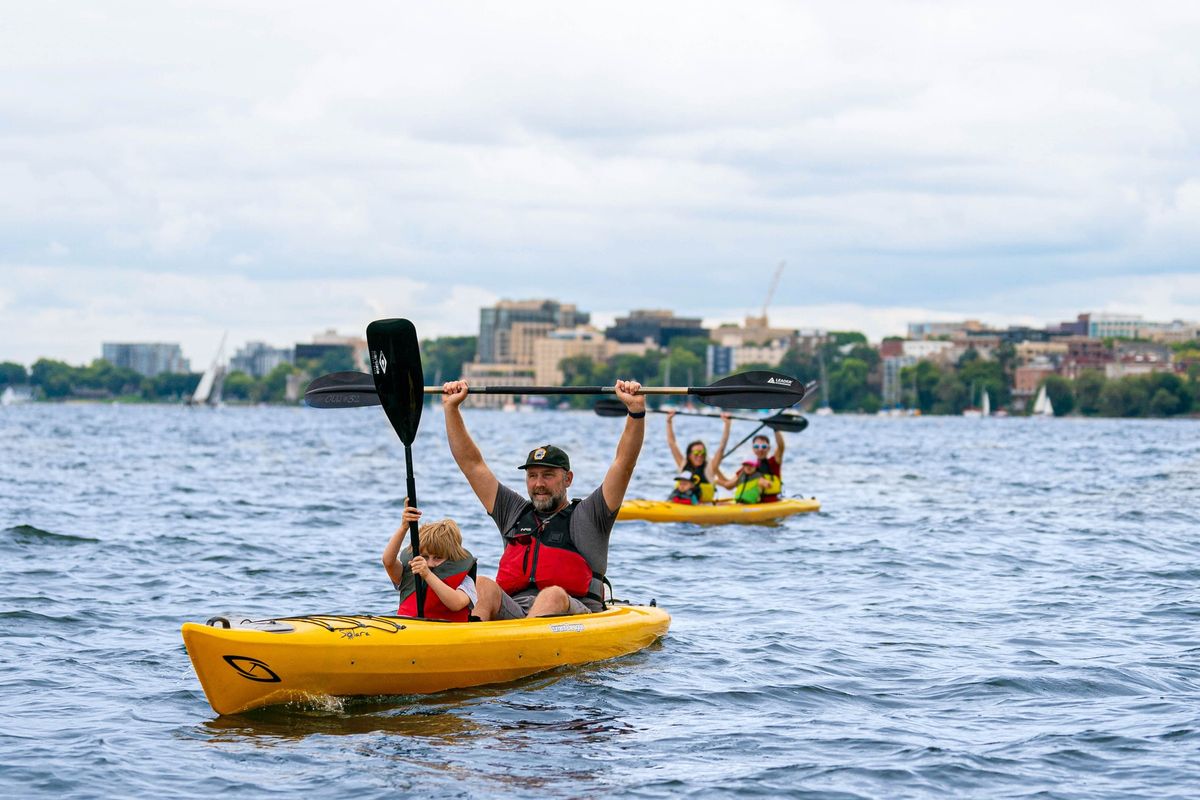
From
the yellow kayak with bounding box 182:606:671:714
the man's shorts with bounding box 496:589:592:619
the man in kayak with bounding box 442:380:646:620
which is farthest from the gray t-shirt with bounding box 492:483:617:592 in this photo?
the yellow kayak with bounding box 182:606:671:714

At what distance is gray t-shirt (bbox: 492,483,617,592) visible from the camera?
975cm

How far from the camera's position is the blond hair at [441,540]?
9.10 meters

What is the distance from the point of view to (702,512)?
806 inches

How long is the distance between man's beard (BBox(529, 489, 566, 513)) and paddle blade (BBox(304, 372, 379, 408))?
162 centimetres

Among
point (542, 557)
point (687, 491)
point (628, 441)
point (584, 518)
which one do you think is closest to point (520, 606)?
point (542, 557)

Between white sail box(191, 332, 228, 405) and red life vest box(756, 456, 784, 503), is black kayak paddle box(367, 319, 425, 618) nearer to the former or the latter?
red life vest box(756, 456, 784, 503)

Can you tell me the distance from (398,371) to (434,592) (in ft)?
4.93

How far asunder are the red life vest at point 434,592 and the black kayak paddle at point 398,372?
0.30 metres

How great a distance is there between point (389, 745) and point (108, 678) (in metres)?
2.64

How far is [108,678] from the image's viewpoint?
9.67 metres

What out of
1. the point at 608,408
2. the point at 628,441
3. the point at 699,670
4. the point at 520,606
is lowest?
the point at 699,670

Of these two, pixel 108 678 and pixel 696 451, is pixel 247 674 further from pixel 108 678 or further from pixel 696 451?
pixel 696 451

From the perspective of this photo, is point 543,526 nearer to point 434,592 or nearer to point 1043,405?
point 434,592

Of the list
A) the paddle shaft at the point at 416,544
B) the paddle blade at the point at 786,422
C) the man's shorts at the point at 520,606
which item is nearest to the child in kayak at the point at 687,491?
the paddle blade at the point at 786,422
